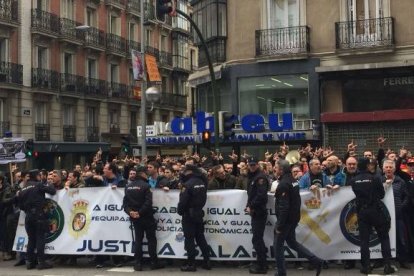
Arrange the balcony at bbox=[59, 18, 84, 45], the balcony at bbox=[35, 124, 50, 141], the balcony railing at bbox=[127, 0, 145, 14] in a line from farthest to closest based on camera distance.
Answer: the balcony railing at bbox=[127, 0, 145, 14] → the balcony at bbox=[59, 18, 84, 45] → the balcony at bbox=[35, 124, 50, 141]

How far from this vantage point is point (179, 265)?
10758 mm

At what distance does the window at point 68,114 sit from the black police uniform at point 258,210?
3129cm

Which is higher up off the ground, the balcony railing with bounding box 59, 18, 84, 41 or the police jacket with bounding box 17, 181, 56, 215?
the balcony railing with bounding box 59, 18, 84, 41

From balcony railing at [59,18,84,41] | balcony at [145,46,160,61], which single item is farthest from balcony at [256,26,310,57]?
balcony at [145,46,160,61]

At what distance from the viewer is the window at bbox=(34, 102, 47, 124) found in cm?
3700

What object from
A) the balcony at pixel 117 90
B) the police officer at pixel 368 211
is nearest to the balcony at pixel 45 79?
the balcony at pixel 117 90

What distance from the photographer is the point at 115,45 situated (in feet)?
147

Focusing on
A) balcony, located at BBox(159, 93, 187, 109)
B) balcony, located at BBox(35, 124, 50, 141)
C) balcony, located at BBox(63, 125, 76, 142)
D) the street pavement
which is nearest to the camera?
the street pavement

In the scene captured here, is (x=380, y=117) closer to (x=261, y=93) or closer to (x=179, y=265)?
(x=261, y=93)

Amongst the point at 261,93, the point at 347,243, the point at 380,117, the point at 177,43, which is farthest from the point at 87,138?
the point at 347,243

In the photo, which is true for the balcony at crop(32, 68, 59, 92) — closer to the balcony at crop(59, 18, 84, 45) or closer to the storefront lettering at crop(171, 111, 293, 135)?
the balcony at crop(59, 18, 84, 45)

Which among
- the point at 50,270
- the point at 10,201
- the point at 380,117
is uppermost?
the point at 380,117

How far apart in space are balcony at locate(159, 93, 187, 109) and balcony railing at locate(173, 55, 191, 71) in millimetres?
2778

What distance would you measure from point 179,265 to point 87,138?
31.4 metres
